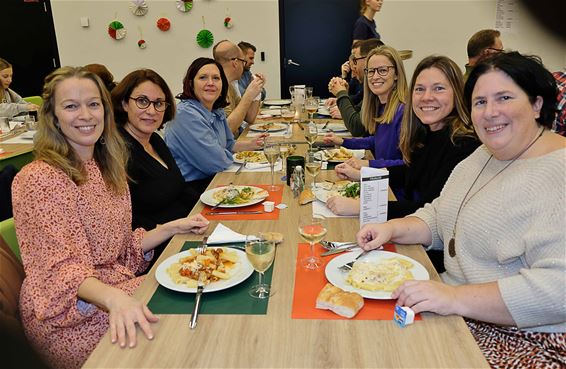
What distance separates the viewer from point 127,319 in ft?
3.77

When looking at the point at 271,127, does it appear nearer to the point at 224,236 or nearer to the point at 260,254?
the point at 224,236

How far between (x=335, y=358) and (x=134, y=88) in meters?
1.69

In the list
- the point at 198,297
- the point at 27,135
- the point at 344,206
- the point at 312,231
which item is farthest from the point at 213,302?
the point at 27,135

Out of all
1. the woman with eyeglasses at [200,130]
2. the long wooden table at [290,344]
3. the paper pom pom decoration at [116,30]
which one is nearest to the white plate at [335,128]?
the woman with eyeglasses at [200,130]

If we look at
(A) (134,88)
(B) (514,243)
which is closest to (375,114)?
(A) (134,88)

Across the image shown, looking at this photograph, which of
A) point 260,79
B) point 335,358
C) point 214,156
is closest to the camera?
point 335,358

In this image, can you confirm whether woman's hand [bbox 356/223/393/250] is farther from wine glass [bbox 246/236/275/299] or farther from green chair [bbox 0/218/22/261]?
green chair [bbox 0/218/22/261]

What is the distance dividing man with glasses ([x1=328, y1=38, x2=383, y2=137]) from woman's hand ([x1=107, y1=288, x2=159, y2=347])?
2569mm

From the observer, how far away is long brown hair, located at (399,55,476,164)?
2012 millimetres

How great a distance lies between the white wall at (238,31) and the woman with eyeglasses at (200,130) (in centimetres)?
365

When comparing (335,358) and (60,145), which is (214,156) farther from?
(335,358)

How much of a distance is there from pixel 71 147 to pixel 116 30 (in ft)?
18.0

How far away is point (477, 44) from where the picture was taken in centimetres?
429

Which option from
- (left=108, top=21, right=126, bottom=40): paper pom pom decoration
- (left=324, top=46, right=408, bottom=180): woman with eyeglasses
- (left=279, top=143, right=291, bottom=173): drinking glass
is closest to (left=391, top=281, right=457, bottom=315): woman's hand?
(left=279, top=143, right=291, bottom=173): drinking glass
